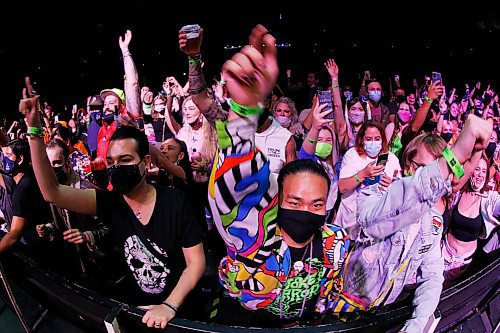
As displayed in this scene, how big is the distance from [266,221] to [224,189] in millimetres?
232

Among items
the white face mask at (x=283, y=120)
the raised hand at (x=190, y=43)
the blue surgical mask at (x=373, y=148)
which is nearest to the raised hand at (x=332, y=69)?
the white face mask at (x=283, y=120)

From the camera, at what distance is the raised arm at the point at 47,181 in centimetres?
159

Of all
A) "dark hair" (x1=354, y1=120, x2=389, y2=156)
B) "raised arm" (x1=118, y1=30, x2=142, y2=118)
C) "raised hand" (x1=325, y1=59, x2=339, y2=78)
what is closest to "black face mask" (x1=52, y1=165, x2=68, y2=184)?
"raised arm" (x1=118, y1=30, x2=142, y2=118)

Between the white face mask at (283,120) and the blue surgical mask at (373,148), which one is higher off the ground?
the white face mask at (283,120)

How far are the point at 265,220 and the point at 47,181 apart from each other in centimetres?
96

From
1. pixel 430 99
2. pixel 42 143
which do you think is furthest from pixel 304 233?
pixel 430 99

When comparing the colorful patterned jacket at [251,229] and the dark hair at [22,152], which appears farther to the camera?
the dark hair at [22,152]

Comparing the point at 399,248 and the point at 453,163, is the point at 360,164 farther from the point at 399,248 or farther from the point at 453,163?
the point at 453,163

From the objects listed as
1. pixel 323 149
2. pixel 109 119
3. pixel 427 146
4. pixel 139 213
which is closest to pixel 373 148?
pixel 323 149

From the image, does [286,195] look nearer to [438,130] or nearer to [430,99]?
[430,99]

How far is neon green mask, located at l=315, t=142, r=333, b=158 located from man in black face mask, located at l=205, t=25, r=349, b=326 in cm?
116

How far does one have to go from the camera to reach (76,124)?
6629mm

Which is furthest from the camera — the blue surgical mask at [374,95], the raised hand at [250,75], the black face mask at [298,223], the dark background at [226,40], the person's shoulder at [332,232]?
the dark background at [226,40]

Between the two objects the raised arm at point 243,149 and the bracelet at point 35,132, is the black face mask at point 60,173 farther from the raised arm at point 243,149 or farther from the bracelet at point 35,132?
the raised arm at point 243,149
